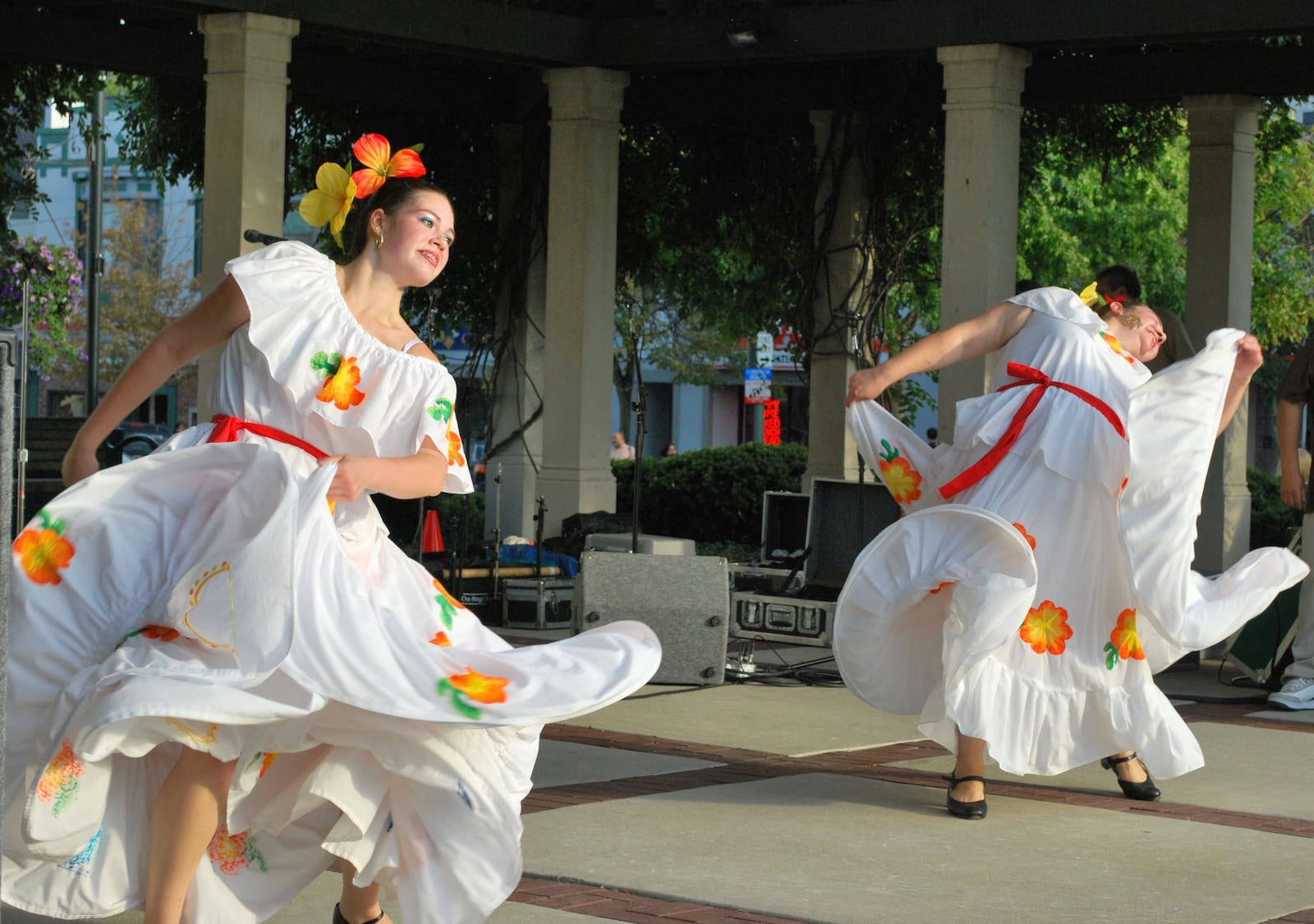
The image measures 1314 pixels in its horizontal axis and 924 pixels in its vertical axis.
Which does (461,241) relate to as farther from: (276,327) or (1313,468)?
(276,327)

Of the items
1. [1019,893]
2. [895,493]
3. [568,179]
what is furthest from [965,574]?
[568,179]

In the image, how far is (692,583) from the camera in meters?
8.92

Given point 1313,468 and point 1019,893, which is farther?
point 1313,468

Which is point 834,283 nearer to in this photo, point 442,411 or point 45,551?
point 442,411

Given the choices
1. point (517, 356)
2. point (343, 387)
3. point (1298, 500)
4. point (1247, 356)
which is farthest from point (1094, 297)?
point (517, 356)

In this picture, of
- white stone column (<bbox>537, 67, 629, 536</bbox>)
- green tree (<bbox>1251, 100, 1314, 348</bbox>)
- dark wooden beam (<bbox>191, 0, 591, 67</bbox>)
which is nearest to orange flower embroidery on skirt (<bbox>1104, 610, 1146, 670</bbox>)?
dark wooden beam (<bbox>191, 0, 591, 67</bbox>)

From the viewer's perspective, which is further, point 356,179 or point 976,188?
point 976,188

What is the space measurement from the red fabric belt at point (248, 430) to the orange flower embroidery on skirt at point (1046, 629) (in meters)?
2.80

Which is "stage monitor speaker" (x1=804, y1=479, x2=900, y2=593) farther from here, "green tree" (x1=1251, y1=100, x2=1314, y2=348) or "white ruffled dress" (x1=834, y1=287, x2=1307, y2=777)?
"green tree" (x1=1251, y1=100, x2=1314, y2=348)

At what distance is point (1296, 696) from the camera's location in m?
8.75

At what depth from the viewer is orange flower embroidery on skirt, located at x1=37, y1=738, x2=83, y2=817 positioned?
137 inches

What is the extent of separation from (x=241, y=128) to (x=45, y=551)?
7.98m

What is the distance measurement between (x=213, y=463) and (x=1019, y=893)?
2.41 m

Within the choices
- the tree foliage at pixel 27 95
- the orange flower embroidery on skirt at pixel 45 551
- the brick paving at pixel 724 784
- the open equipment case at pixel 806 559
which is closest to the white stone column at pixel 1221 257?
the open equipment case at pixel 806 559
